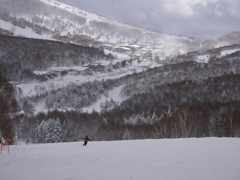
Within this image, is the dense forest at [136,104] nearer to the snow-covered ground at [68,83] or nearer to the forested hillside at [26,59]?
the forested hillside at [26,59]

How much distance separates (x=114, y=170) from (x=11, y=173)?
5.70 meters

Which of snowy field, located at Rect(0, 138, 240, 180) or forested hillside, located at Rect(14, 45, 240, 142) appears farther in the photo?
forested hillside, located at Rect(14, 45, 240, 142)

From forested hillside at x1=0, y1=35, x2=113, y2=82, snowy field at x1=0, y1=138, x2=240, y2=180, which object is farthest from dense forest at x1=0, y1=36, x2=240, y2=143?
snowy field at x1=0, y1=138, x2=240, y2=180

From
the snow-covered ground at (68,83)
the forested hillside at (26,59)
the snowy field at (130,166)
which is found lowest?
the snowy field at (130,166)

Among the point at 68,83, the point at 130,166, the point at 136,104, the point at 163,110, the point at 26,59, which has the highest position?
the point at 26,59

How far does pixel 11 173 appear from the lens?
12.0 m

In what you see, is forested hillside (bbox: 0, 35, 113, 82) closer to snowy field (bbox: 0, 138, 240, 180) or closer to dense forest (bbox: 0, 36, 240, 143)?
dense forest (bbox: 0, 36, 240, 143)

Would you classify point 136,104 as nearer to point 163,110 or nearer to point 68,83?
point 163,110

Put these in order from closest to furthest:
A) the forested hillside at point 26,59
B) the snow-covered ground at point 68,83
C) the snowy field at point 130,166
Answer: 1. the snowy field at point 130,166
2. the snow-covered ground at point 68,83
3. the forested hillside at point 26,59

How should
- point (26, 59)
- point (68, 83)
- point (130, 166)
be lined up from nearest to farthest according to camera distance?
point (130, 166) < point (68, 83) < point (26, 59)

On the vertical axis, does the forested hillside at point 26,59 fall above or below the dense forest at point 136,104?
above

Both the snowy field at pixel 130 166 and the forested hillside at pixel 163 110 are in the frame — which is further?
the forested hillside at pixel 163 110

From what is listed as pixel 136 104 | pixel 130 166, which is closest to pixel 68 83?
pixel 136 104

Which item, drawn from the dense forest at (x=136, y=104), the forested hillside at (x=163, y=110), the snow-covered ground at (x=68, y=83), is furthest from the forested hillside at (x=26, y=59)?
the forested hillside at (x=163, y=110)
